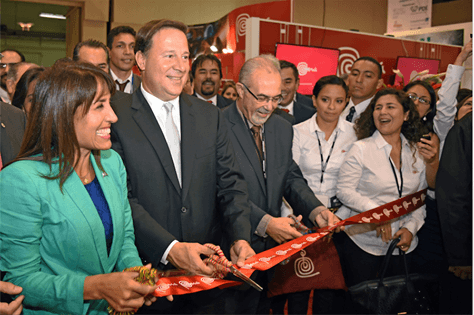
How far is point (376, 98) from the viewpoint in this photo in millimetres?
3172

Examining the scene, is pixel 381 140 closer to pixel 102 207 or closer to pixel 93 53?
pixel 102 207

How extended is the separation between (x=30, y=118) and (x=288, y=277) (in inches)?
70.9

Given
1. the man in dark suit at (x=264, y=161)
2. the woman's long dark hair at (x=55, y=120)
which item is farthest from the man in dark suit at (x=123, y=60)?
the woman's long dark hair at (x=55, y=120)

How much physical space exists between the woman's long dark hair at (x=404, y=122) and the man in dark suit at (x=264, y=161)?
0.80m

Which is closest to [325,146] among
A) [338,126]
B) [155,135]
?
[338,126]

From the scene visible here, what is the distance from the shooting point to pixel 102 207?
1549 millimetres

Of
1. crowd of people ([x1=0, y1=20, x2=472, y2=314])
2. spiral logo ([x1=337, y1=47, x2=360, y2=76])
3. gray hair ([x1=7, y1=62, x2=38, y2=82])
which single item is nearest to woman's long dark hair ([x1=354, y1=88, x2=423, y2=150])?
crowd of people ([x1=0, y1=20, x2=472, y2=314])

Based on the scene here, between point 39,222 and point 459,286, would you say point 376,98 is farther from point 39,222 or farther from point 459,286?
point 39,222

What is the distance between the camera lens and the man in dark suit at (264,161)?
2346 mm

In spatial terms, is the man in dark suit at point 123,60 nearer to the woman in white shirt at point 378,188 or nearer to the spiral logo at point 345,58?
the woman in white shirt at point 378,188

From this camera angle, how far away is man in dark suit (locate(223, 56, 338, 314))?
7.70ft

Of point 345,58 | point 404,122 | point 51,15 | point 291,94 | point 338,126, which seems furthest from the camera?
point 51,15

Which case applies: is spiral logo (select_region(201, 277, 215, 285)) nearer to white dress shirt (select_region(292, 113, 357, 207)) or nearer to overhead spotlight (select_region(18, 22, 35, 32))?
white dress shirt (select_region(292, 113, 357, 207))

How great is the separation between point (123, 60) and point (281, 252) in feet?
9.28
